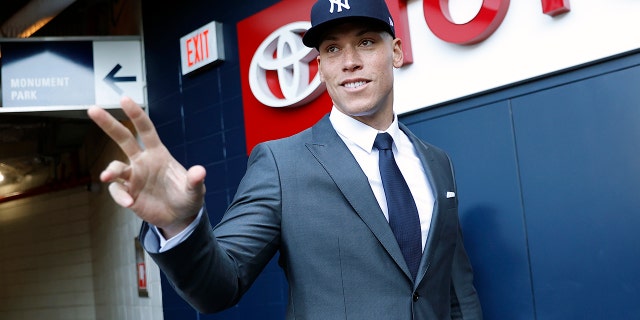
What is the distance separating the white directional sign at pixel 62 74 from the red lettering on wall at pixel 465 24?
2.95m

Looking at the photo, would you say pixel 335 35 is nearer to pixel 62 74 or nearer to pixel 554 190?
pixel 554 190

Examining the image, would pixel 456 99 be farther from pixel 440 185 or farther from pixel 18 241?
pixel 18 241

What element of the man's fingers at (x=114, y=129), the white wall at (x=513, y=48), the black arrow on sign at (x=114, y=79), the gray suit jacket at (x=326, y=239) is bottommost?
the gray suit jacket at (x=326, y=239)

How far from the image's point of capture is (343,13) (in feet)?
5.40

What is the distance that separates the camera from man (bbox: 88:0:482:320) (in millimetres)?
1200

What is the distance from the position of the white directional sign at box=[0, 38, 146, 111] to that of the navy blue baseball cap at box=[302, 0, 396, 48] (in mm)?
3769

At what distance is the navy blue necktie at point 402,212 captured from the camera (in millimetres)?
1593

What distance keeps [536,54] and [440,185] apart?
1.23m

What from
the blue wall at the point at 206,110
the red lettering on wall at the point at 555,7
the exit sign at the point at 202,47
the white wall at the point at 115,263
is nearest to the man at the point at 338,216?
the red lettering on wall at the point at 555,7

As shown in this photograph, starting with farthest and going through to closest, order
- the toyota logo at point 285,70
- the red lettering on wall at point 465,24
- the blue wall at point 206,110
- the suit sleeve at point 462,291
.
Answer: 1. the blue wall at point 206,110
2. the toyota logo at point 285,70
3. the red lettering on wall at point 465,24
4. the suit sleeve at point 462,291

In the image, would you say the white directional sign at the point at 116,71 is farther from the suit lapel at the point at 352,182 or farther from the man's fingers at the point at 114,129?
the man's fingers at the point at 114,129

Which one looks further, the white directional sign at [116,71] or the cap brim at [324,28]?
the white directional sign at [116,71]

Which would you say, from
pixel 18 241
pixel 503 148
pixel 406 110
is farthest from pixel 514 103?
pixel 18 241

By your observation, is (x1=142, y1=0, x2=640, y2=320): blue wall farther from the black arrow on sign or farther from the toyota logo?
the black arrow on sign
